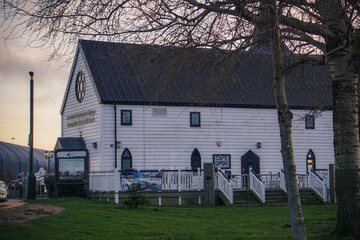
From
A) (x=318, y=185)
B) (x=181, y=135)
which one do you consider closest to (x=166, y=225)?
(x=318, y=185)

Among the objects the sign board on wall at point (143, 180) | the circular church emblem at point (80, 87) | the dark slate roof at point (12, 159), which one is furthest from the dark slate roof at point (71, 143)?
the dark slate roof at point (12, 159)

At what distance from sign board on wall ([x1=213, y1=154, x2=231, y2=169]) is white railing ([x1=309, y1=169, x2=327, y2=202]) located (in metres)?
7.13

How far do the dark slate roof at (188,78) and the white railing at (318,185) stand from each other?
4.04 meters

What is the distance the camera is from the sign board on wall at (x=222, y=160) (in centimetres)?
3488

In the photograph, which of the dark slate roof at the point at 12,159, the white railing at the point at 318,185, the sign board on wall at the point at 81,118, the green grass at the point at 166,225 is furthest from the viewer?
the dark slate roof at the point at 12,159

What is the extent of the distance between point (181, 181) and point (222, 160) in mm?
8324

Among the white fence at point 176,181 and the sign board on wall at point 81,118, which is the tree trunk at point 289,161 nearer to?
the white fence at point 176,181

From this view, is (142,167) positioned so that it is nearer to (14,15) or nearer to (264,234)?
(264,234)

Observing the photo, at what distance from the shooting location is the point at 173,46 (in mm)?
14883

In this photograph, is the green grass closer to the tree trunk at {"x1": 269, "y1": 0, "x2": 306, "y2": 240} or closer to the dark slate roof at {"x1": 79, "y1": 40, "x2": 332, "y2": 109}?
the tree trunk at {"x1": 269, "y1": 0, "x2": 306, "y2": 240}

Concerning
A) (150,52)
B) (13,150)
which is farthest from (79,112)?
(13,150)

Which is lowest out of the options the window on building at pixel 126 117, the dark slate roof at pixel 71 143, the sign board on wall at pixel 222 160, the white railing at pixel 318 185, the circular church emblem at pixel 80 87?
the white railing at pixel 318 185

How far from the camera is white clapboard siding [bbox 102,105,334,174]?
108 feet

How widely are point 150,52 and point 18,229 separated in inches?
234
